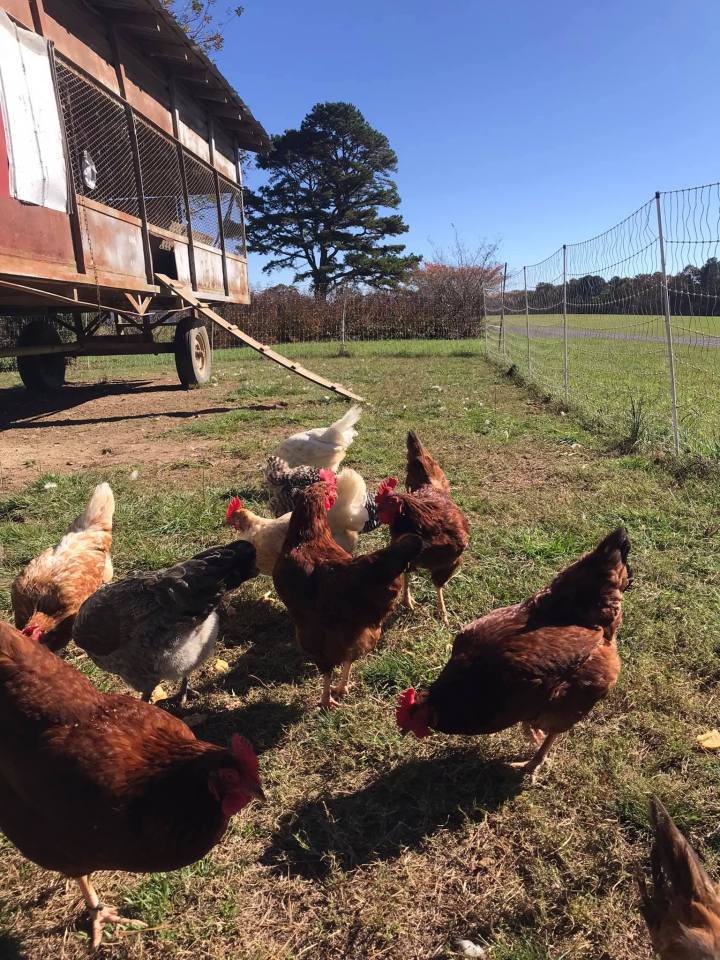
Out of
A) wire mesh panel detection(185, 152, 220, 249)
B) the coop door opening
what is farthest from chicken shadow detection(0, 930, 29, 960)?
wire mesh panel detection(185, 152, 220, 249)

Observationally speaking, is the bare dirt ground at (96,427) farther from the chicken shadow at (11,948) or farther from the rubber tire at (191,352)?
the chicken shadow at (11,948)

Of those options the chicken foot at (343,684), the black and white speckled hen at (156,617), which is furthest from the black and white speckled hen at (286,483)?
the black and white speckled hen at (156,617)

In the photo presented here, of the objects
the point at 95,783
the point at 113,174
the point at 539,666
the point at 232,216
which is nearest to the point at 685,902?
the point at 539,666

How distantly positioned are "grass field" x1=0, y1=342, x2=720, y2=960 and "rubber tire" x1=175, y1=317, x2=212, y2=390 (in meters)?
7.23

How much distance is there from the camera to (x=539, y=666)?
203cm

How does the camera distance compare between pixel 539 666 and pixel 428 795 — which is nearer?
pixel 539 666

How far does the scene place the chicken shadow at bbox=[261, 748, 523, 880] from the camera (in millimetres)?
1919

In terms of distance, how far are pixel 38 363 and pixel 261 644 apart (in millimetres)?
10415

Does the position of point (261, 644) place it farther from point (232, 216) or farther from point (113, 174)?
point (232, 216)

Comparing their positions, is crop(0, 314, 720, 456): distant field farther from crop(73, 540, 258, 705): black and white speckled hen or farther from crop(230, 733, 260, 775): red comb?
crop(230, 733, 260, 775): red comb

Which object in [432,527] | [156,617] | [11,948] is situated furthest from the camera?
[432,527]

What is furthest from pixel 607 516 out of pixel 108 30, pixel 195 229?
pixel 195 229

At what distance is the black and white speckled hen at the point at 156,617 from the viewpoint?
2.45 metres

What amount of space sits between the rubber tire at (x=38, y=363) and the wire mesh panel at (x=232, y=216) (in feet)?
13.3
